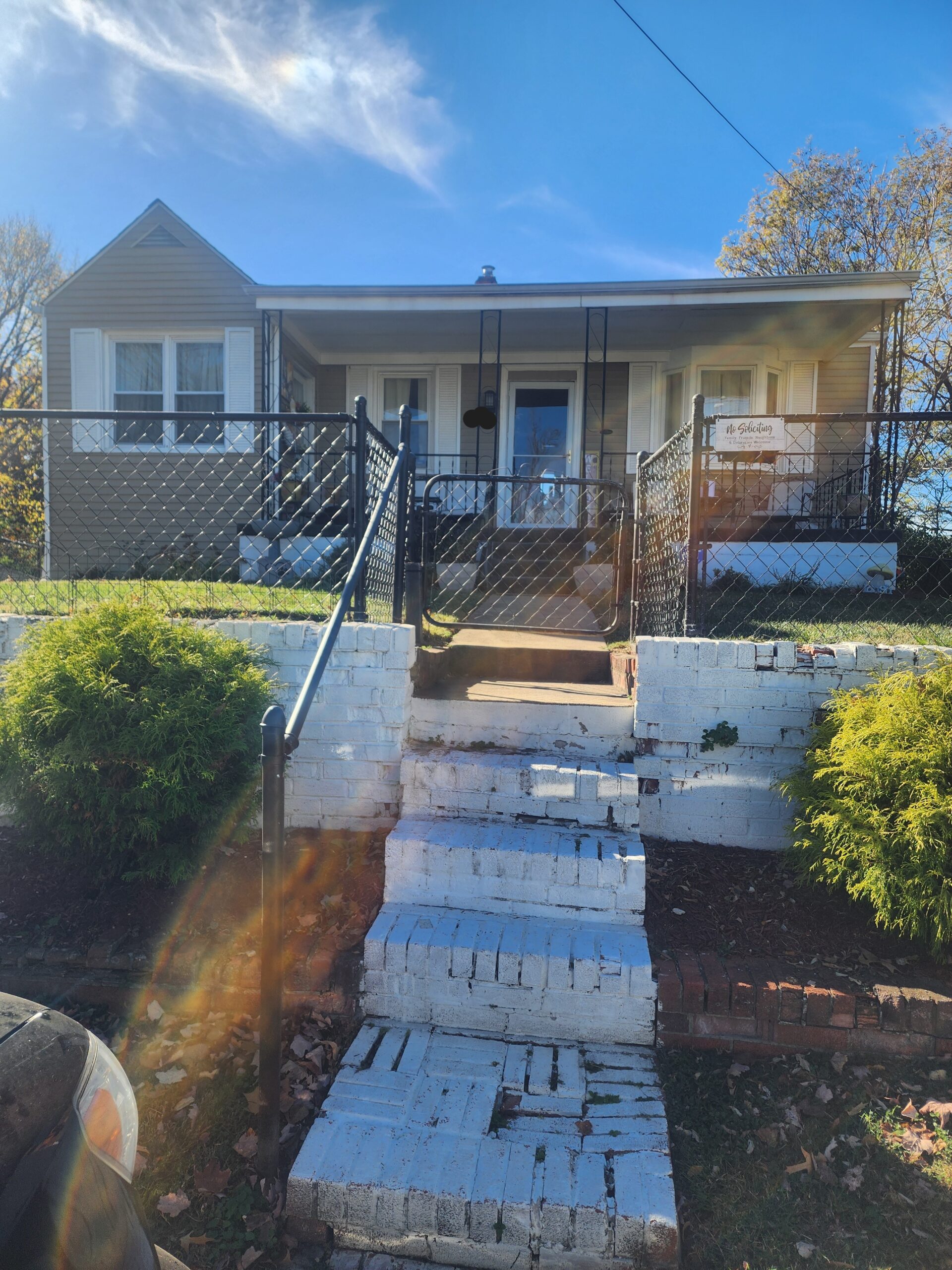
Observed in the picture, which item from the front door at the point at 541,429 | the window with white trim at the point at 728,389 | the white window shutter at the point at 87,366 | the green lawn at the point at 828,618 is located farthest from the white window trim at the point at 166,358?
the green lawn at the point at 828,618

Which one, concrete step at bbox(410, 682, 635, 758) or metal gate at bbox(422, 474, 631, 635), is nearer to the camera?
concrete step at bbox(410, 682, 635, 758)

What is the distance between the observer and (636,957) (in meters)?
2.54

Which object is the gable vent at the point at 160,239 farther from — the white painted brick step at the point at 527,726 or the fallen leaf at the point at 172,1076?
the fallen leaf at the point at 172,1076

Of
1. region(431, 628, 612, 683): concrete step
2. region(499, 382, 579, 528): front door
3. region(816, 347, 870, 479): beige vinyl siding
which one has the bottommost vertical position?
region(431, 628, 612, 683): concrete step

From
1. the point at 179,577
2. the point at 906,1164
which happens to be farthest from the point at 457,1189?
the point at 179,577

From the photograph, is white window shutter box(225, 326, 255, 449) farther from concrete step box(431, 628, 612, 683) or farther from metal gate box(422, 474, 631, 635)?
concrete step box(431, 628, 612, 683)

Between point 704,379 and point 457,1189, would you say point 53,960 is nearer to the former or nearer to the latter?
point 457,1189

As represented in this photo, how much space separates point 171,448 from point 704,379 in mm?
7400

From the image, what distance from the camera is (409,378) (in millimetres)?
11469

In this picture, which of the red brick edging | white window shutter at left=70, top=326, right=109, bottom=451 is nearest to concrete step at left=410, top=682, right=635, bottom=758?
the red brick edging

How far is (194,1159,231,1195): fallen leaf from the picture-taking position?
6.66 feet

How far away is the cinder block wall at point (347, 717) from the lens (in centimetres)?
341

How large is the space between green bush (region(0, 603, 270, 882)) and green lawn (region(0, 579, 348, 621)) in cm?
53

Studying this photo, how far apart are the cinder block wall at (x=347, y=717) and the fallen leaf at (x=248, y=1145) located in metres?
1.43
